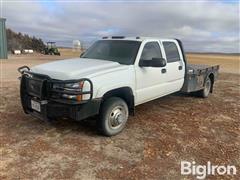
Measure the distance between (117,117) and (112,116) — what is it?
11 centimetres

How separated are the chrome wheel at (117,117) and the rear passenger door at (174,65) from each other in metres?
1.83

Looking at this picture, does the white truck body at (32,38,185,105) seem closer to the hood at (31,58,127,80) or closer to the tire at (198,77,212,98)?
the hood at (31,58,127,80)

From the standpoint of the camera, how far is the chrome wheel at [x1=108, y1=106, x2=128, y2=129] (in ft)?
17.3

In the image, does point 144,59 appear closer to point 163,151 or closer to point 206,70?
point 163,151

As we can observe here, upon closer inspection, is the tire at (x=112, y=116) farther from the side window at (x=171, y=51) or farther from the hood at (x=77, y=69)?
the side window at (x=171, y=51)

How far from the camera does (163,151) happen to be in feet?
15.5

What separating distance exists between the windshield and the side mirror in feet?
0.67

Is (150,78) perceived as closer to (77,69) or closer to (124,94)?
(124,94)

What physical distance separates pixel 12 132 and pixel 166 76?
3594 mm

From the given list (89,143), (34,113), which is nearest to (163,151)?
(89,143)

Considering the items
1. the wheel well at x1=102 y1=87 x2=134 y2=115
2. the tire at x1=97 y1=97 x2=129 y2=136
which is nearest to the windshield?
the wheel well at x1=102 y1=87 x2=134 y2=115

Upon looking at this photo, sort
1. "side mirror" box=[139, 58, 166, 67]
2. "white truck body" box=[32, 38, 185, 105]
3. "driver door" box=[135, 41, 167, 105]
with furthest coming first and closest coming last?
"driver door" box=[135, 41, 167, 105] < "side mirror" box=[139, 58, 166, 67] < "white truck body" box=[32, 38, 185, 105]

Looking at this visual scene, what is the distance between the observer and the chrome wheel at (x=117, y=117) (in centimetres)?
529

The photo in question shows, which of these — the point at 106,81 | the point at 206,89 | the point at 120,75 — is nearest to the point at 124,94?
the point at 120,75
